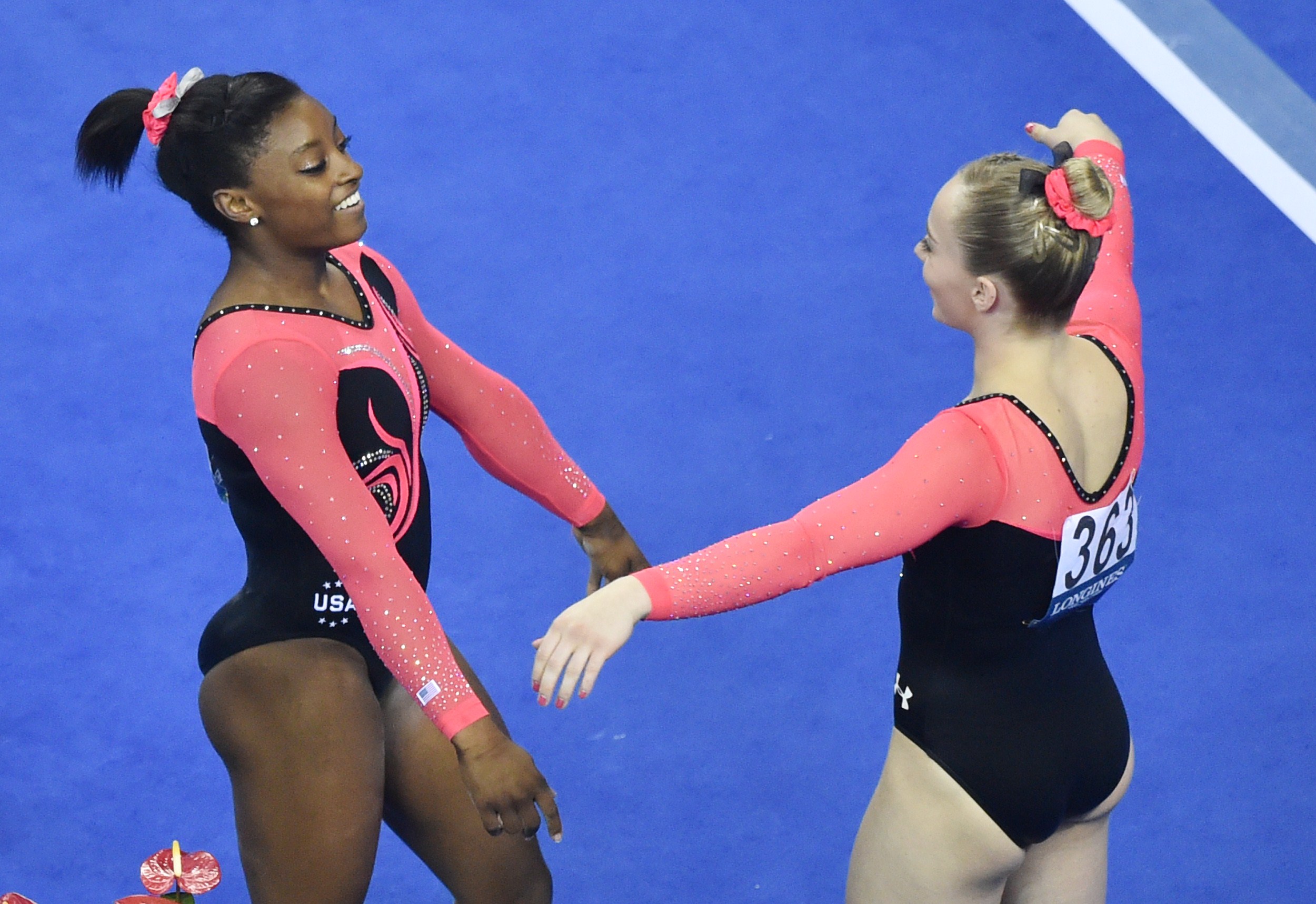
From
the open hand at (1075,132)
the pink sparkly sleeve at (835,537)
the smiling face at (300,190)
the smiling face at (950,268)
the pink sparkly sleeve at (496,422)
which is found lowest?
the pink sparkly sleeve at (835,537)

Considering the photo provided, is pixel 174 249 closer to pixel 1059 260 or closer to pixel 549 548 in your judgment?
pixel 549 548

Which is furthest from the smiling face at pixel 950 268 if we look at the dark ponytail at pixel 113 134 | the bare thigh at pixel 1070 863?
the dark ponytail at pixel 113 134

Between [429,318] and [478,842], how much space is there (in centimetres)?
238

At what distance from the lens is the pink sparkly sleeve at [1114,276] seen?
2.77 meters

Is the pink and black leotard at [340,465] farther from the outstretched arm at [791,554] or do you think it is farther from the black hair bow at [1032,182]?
the black hair bow at [1032,182]

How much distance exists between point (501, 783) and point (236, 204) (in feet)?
3.44

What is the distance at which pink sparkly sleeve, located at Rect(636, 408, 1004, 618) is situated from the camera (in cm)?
236

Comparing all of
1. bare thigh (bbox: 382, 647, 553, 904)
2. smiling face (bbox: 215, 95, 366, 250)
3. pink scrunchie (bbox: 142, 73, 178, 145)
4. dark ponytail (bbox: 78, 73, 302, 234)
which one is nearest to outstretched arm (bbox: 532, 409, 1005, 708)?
bare thigh (bbox: 382, 647, 553, 904)

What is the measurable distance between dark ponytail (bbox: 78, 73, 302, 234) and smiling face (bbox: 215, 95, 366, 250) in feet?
0.07

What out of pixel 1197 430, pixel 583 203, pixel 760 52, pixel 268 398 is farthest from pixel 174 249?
pixel 1197 430

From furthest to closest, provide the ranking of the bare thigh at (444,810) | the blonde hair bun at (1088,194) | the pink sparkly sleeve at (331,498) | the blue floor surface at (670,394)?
the blue floor surface at (670,394)
the bare thigh at (444,810)
the pink sparkly sleeve at (331,498)
the blonde hair bun at (1088,194)

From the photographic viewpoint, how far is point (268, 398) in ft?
8.51

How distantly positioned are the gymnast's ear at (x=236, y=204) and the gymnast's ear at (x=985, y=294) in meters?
1.18

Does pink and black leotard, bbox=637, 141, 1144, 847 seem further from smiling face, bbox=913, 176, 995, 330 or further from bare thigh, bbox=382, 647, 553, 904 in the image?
bare thigh, bbox=382, 647, 553, 904
